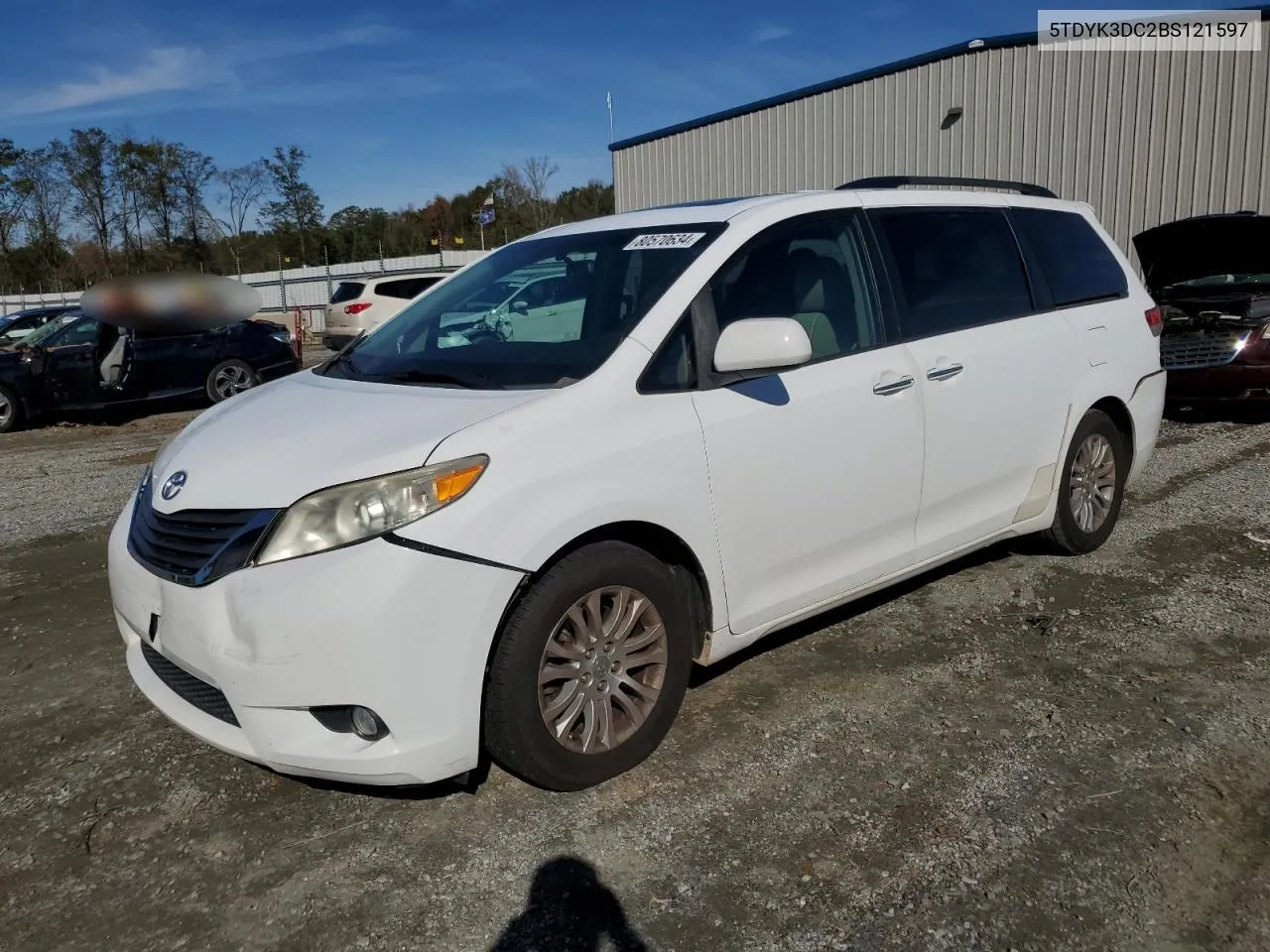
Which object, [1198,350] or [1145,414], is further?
[1198,350]

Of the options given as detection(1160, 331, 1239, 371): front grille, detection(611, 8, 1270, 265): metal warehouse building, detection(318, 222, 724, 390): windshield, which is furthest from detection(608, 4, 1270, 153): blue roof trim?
detection(318, 222, 724, 390): windshield

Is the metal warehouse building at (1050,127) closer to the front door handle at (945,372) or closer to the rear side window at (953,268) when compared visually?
the rear side window at (953,268)

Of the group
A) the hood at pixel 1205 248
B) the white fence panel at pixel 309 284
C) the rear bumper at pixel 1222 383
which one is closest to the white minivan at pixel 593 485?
the rear bumper at pixel 1222 383

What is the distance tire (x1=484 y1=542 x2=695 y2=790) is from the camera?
273 cm

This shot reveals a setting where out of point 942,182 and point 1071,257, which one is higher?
point 942,182

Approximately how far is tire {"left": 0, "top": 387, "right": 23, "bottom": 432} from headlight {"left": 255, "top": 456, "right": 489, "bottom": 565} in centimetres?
1140

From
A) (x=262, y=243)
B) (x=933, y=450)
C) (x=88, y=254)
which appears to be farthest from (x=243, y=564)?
(x=262, y=243)

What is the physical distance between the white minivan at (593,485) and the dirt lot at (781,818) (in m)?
0.29

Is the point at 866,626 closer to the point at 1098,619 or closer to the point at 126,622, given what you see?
the point at 1098,619

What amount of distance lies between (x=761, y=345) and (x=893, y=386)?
0.78m

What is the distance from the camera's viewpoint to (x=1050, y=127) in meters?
14.6

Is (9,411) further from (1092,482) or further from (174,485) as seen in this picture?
(1092,482)

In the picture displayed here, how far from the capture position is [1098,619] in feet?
14.0

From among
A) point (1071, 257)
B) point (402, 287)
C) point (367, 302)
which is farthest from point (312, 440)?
point (402, 287)
